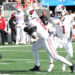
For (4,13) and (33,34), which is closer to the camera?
(33,34)

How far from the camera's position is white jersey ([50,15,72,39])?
33.1 ft

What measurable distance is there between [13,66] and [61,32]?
180cm

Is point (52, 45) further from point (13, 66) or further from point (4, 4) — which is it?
point (4, 4)

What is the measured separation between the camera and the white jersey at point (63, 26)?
10.1m

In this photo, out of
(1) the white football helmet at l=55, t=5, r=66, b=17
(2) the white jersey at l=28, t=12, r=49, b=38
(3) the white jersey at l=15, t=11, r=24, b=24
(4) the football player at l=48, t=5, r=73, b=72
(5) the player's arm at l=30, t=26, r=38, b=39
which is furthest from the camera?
Result: (3) the white jersey at l=15, t=11, r=24, b=24

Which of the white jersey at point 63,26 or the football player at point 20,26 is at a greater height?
the white jersey at point 63,26

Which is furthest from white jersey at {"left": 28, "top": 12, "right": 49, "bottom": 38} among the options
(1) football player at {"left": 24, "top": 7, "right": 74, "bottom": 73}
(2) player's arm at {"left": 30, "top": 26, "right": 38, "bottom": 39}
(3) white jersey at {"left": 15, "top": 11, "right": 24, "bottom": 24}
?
(3) white jersey at {"left": 15, "top": 11, "right": 24, "bottom": 24}

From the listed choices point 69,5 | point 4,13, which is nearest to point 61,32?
point 4,13

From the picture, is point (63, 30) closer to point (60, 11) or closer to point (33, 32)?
point (60, 11)

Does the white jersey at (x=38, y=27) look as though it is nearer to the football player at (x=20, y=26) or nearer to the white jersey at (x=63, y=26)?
the white jersey at (x=63, y=26)

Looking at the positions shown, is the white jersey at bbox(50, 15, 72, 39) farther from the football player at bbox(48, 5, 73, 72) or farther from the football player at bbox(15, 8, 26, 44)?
the football player at bbox(15, 8, 26, 44)

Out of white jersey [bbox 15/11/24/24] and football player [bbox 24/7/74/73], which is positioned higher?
football player [bbox 24/7/74/73]

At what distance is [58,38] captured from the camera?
1028cm

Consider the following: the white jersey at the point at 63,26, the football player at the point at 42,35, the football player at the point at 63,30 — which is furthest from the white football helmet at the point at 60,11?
the football player at the point at 42,35
